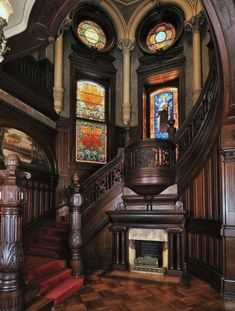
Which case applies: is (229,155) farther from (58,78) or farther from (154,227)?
(58,78)

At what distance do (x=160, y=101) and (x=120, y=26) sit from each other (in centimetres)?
243

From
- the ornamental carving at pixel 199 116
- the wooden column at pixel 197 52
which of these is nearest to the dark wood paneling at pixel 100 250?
the ornamental carving at pixel 199 116

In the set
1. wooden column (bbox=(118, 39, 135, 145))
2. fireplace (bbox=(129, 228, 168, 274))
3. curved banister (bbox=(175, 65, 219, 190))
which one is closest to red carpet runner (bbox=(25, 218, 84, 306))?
fireplace (bbox=(129, 228, 168, 274))

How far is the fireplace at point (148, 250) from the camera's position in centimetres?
534

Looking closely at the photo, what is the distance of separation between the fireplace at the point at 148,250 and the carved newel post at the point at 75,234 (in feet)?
3.46

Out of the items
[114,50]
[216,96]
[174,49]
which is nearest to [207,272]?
[216,96]

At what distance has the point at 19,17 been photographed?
3.70m

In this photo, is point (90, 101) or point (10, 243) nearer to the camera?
point (10, 243)

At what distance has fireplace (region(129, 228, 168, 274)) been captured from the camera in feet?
17.5

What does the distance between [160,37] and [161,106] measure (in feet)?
6.55

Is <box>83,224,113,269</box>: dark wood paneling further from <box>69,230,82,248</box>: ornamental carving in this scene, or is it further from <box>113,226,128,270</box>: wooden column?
<box>69,230,82,248</box>: ornamental carving

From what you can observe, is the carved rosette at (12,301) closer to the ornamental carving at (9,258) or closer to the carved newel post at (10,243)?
the carved newel post at (10,243)

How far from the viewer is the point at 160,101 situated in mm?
8750

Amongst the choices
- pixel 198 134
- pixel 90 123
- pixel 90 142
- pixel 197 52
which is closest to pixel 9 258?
pixel 198 134
